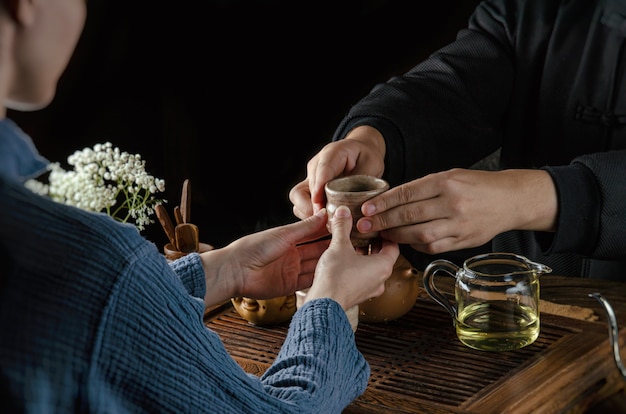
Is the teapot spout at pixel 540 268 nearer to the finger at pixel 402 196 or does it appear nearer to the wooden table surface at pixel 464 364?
the wooden table surface at pixel 464 364

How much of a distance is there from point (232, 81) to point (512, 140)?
1.49 meters

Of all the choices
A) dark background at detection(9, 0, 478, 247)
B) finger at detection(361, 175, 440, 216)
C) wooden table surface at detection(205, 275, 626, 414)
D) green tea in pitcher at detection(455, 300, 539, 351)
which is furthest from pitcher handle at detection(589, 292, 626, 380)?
dark background at detection(9, 0, 478, 247)

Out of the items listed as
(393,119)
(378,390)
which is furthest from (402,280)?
(393,119)

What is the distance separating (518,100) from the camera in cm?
281

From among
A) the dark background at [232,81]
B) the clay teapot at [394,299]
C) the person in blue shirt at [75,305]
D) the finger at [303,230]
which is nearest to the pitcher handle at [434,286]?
the clay teapot at [394,299]

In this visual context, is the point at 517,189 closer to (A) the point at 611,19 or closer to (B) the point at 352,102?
(A) the point at 611,19

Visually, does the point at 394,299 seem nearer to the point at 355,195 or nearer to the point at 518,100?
the point at 355,195

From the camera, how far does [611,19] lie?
258 centimetres

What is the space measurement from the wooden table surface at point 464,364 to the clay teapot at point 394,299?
0.03m

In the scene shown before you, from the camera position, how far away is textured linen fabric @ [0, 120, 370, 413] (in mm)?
1062

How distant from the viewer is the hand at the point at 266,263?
185 cm

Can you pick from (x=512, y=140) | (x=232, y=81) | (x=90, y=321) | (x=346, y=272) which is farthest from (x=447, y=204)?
(x=232, y=81)

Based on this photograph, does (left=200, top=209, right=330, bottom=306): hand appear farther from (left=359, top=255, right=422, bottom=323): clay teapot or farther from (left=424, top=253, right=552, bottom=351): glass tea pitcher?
(left=424, top=253, right=552, bottom=351): glass tea pitcher

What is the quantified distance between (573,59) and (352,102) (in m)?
1.42
